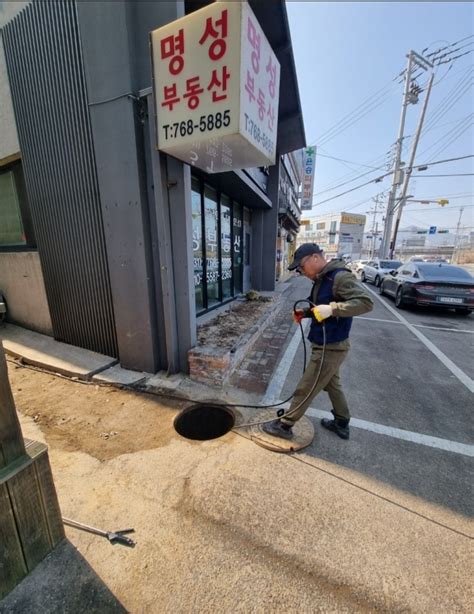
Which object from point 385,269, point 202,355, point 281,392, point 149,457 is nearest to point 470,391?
point 281,392

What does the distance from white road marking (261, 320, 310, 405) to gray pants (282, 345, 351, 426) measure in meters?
0.76

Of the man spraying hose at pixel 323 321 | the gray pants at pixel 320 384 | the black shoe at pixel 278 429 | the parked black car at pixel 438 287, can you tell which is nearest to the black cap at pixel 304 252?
the man spraying hose at pixel 323 321

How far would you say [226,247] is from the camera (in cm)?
739

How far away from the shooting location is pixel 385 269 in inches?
560

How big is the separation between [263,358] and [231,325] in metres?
1.10

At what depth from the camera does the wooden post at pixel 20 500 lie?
1451 millimetres

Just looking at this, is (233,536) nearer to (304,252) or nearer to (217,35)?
(304,252)

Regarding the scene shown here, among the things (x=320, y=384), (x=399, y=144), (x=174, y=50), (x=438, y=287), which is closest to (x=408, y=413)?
(x=320, y=384)

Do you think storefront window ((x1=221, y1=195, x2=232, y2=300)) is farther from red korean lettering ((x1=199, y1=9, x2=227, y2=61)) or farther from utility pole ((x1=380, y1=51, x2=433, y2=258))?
utility pole ((x1=380, y1=51, x2=433, y2=258))

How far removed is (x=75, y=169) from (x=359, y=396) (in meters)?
5.23

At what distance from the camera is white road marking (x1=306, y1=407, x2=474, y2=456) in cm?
264

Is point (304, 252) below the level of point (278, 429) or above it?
above

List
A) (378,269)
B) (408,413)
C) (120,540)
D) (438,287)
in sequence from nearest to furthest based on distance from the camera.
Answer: (120,540) → (408,413) → (438,287) → (378,269)

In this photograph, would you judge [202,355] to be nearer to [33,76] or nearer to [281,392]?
[281,392]
